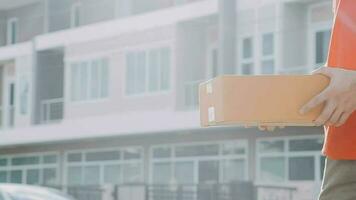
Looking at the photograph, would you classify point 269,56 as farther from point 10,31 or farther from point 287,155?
point 10,31

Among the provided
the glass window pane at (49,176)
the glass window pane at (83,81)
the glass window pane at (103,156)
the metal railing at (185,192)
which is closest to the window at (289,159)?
the metal railing at (185,192)

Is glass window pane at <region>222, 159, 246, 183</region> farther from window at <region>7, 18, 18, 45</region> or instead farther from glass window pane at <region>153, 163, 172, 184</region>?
window at <region>7, 18, 18, 45</region>

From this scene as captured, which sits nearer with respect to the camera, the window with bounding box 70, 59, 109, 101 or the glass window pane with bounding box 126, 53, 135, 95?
the glass window pane with bounding box 126, 53, 135, 95

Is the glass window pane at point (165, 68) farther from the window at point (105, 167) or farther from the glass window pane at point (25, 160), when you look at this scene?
the glass window pane at point (25, 160)

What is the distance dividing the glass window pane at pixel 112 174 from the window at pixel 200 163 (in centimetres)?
184

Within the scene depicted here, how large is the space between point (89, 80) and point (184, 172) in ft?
20.1

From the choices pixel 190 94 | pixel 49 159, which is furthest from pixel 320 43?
pixel 49 159

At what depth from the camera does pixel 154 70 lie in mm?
30531

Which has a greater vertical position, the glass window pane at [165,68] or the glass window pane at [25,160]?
the glass window pane at [165,68]

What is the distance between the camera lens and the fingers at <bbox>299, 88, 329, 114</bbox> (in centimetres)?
193

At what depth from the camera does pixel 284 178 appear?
2534 centimetres

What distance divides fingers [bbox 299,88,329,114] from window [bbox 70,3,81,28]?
34150 millimetres

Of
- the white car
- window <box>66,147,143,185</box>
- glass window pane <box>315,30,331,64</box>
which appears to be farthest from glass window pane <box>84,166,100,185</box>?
the white car

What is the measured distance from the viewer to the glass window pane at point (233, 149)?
27.1m
